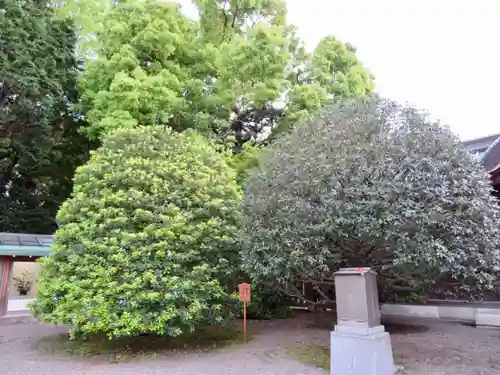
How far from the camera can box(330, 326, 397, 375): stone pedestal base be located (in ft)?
17.8

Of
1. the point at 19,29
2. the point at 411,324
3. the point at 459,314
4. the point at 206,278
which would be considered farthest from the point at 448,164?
the point at 19,29

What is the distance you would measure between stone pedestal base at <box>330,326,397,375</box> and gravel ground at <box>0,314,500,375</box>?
413mm

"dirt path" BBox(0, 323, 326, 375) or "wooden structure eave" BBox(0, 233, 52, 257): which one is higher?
"wooden structure eave" BBox(0, 233, 52, 257)

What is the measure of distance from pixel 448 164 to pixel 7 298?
42.5 ft

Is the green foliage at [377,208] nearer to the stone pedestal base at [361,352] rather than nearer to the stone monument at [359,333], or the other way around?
the stone monument at [359,333]

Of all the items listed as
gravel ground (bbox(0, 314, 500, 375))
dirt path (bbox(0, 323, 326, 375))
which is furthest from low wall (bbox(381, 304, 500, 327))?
dirt path (bbox(0, 323, 326, 375))

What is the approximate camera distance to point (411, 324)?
10.5m

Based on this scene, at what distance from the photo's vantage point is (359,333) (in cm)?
561

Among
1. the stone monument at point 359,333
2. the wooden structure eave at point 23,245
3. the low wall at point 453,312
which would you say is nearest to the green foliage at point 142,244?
the stone monument at point 359,333

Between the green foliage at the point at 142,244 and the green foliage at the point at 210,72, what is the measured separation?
3230 millimetres

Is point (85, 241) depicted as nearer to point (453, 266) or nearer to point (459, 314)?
point (453, 266)

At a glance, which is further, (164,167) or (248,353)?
(164,167)

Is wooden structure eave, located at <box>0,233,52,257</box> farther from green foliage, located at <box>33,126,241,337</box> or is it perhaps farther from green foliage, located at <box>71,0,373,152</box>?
green foliage, located at <box>33,126,241,337</box>

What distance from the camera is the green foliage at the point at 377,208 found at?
606 centimetres
